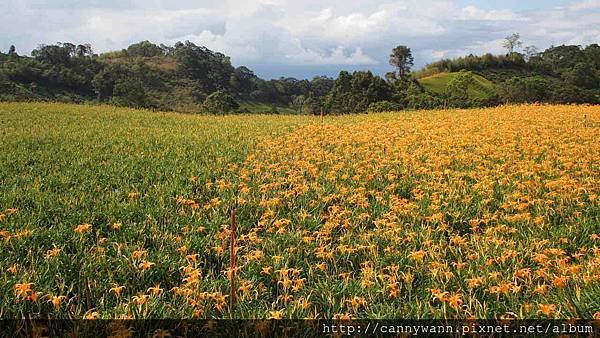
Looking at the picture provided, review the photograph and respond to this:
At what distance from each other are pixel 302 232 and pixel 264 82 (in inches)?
3546

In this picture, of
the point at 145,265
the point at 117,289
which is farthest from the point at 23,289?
the point at 145,265

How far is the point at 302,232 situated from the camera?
4535 mm

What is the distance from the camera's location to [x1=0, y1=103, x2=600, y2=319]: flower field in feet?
10.5

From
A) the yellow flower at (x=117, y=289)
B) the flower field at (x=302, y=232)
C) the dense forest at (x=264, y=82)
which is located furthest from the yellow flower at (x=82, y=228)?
the dense forest at (x=264, y=82)

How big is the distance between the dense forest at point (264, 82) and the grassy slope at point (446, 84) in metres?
0.42

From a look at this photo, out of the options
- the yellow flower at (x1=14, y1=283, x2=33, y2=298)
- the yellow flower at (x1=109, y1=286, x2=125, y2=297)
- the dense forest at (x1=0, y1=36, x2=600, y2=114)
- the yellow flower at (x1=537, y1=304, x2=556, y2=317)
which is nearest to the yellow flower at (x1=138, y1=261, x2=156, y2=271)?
the yellow flower at (x1=109, y1=286, x2=125, y2=297)

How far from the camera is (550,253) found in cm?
392

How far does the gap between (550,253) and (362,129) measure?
927 cm

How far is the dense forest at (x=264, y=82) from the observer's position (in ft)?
119

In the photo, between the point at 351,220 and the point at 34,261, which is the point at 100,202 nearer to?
the point at 34,261

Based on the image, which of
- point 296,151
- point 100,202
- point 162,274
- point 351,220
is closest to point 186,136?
point 296,151

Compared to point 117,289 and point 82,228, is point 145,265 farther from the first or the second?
point 82,228

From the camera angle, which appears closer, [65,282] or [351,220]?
[65,282]

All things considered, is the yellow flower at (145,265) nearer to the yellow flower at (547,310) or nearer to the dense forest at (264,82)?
the yellow flower at (547,310)
